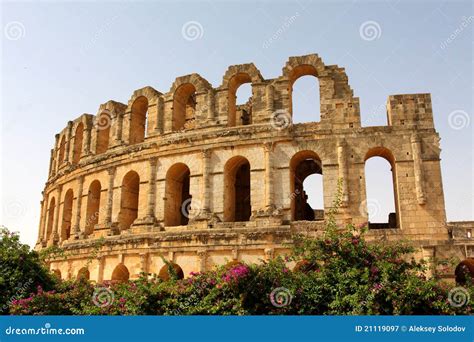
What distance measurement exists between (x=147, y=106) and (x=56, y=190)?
7961 mm

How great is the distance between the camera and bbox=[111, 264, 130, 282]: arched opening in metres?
17.6

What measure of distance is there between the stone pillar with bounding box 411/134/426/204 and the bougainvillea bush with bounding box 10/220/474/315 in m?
5.05

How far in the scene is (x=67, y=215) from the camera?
903 inches

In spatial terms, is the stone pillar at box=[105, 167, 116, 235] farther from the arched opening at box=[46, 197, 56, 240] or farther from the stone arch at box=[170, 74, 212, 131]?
the arched opening at box=[46, 197, 56, 240]

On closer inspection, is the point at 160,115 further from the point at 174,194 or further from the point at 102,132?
the point at 102,132

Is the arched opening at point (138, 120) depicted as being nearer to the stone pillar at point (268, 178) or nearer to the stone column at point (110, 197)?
the stone column at point (110, 197)

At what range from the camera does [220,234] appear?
15.6m

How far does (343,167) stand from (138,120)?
10.4 metres

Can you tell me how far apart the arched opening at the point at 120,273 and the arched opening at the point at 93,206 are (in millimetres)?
3658

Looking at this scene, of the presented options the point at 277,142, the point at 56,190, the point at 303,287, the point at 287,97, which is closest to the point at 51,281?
the point at 303,287

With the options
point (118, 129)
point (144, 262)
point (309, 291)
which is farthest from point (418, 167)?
point (118, 129)

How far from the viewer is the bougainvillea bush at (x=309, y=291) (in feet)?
29.9

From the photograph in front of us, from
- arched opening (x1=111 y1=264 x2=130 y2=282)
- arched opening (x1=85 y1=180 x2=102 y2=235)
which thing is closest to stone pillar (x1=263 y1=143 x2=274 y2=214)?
arched opening (x1=111 y1=264 x2=130 y2=282)

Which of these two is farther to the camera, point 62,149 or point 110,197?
point 62,149
